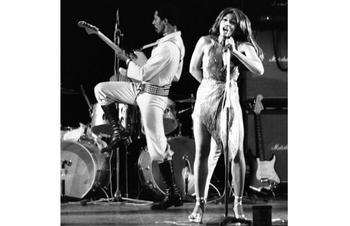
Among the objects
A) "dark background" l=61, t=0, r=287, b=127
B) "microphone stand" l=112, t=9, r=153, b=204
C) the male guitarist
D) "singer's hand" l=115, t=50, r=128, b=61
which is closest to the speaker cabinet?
"dark background" l=61, t=0, r=287, b=127

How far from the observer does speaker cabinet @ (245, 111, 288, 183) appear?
4.62 metres

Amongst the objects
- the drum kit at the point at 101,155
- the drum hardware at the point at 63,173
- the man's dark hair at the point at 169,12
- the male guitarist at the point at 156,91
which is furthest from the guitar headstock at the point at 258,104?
the drum hardware at the point at 63,173

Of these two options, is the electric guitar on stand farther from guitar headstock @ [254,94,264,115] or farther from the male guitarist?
the male guitarist

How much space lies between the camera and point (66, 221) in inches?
174

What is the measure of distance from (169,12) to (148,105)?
2.39 feet

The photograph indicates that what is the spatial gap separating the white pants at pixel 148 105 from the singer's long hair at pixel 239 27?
0.66m

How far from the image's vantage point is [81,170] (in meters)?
4.57

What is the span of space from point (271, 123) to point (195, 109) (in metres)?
0.60

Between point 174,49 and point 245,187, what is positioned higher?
point 174,49

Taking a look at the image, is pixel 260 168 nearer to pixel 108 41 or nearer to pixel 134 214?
pixel 134 214

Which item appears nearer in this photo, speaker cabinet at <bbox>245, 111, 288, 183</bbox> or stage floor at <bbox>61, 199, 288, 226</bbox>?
stage floor at <bbox>61, 199, 288, 226</bbox>
